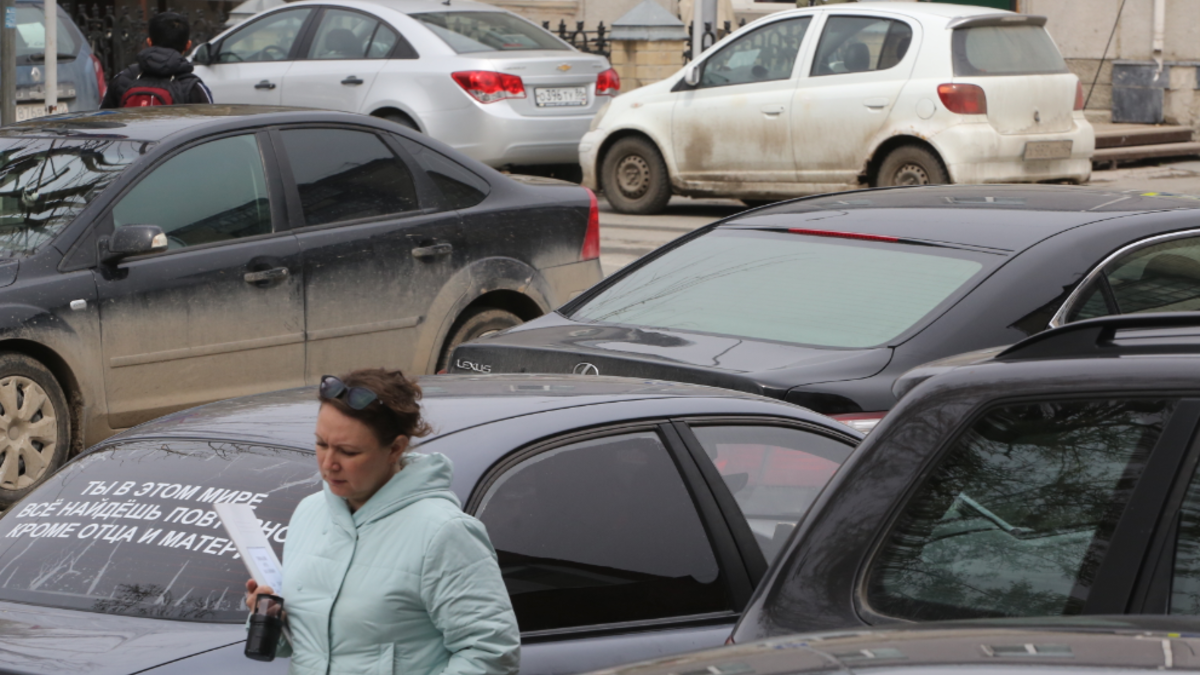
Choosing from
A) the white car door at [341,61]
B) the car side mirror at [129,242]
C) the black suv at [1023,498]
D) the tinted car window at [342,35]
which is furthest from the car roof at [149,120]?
the tinted car window at [342,35]

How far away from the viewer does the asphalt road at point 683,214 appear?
1299 cm

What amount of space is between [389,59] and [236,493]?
36.5 feet

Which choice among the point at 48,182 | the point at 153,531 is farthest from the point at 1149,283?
the point at 48,182

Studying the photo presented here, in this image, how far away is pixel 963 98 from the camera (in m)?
13.2

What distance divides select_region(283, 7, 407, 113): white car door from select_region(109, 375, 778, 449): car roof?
10372mm

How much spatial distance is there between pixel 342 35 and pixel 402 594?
12.2 m

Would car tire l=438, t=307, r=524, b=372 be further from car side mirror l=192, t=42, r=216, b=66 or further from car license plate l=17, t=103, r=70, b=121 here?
car side mirror l=192, t=42, r=216, b=66

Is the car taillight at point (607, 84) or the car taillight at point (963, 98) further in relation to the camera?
the car taillight at point (607, 84)

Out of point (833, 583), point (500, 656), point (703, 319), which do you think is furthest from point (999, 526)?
point (703, 319)

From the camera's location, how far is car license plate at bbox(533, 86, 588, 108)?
46.9 feet

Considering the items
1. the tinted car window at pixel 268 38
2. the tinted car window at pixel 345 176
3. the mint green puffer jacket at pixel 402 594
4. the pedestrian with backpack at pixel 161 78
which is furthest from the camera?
the tinted car window at pixel 268 38

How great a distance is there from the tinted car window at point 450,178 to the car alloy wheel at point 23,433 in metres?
2.27

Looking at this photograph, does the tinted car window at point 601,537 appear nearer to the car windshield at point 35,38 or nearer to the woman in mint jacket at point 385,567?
the woman in mint jacket at point 385,567

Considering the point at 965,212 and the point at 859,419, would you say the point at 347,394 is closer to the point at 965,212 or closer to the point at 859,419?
the point at 859,419
